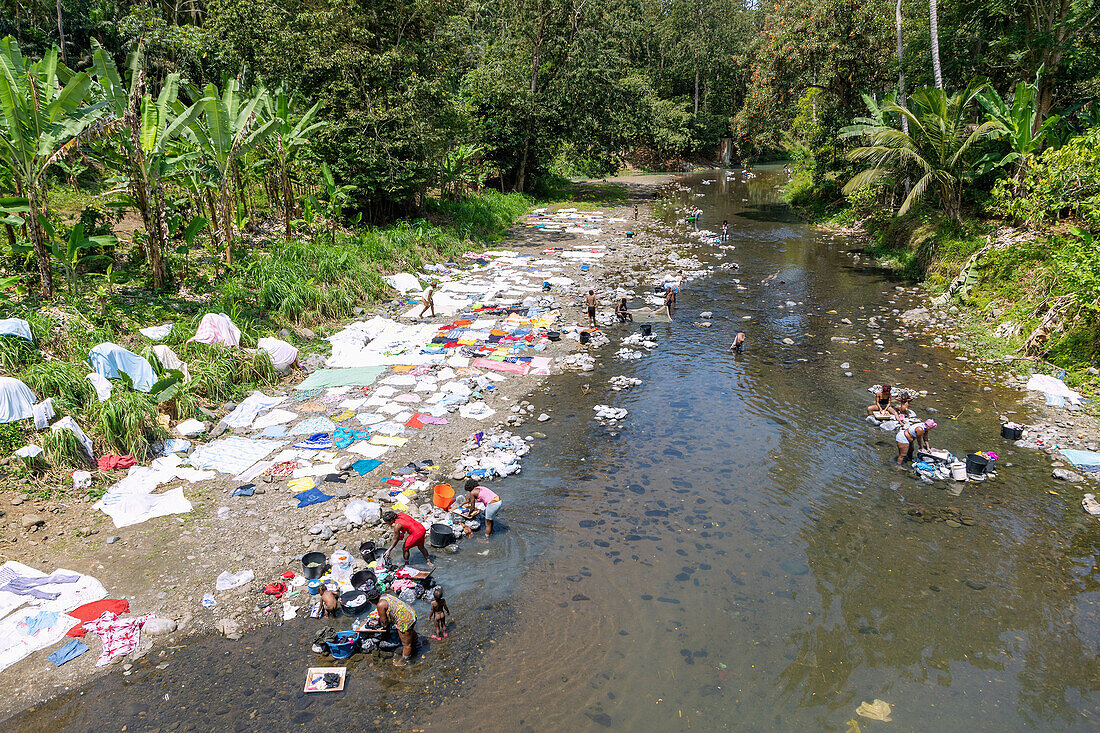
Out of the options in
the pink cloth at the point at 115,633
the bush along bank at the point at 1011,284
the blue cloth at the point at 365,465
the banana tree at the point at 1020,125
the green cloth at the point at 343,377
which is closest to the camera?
the pink cloth at the point at 115,633

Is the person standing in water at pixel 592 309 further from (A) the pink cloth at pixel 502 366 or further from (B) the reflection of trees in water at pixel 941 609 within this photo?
(B) the reflection of trees in water at pixel 941 609

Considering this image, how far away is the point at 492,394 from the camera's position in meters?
12.2

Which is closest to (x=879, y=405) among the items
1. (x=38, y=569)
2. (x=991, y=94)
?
(x=991, y=94)

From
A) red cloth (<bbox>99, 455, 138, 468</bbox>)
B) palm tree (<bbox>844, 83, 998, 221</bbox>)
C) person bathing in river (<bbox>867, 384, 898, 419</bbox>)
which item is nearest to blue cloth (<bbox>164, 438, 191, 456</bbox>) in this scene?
red cloth (<bbox>99, 455, 138, 468</bbox>)

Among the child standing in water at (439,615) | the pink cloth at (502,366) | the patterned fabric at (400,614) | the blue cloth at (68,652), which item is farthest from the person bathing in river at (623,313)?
the blue cloth at (68,652)

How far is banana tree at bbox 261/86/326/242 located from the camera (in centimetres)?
1678

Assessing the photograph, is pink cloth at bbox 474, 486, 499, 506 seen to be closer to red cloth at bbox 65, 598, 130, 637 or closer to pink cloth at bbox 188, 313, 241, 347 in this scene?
red cloth at bbox 65, 598, 130, 637

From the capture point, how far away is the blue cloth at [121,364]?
9430 millimetres

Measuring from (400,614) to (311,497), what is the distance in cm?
312

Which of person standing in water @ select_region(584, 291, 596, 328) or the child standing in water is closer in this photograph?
the child standing in water

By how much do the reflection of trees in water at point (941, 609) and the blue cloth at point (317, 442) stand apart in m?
7.47

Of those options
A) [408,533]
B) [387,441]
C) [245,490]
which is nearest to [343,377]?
[387,441]

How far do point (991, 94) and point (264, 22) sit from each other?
22.9 m

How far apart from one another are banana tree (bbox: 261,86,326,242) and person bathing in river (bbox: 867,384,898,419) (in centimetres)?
1557
